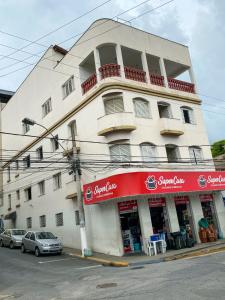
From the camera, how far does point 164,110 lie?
24688 mm

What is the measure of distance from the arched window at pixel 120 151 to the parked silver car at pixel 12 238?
36.0 feet

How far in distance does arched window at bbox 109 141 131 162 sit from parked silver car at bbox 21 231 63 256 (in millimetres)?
6702

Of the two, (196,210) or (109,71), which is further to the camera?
(196,210)

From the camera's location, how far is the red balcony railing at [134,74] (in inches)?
893

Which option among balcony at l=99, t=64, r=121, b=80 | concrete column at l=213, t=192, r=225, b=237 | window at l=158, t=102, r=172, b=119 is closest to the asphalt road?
concrete column at l=213, t=192, r=225, b=237

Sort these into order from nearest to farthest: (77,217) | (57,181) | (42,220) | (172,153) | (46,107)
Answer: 1. (172,153)
2. (77,217)
3. (57,181)
4. (42,220)
5. (46,107)

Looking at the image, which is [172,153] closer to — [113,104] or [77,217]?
[113,104]

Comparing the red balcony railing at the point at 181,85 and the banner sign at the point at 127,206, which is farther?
the red balcony railing at the point at 181,85

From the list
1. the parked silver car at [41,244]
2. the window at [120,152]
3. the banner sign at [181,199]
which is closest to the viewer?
the parked silver car at [41,244]

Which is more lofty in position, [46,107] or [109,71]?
[46,107]

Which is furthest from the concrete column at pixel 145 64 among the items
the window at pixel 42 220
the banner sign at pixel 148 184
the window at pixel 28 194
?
the window at pixel 28 194

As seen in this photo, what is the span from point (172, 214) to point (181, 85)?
10.7 metres

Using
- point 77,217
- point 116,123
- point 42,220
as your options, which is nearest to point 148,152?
point 116,123

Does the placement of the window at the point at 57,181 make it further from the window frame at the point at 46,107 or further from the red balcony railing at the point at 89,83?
the red balcony railing at the point at 89,83
